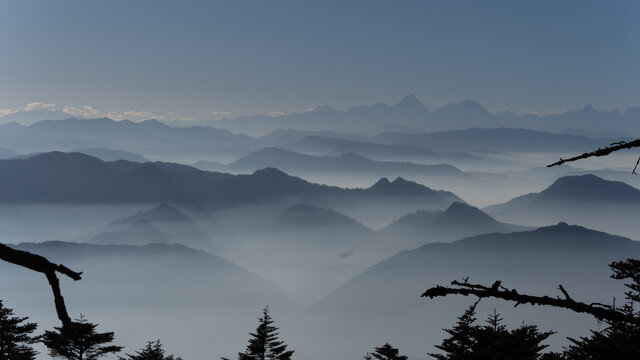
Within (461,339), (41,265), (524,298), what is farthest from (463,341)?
(41,265)

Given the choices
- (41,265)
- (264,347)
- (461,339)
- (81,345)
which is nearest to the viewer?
(41,265)

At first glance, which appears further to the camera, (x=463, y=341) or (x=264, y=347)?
(x=264, y=347)

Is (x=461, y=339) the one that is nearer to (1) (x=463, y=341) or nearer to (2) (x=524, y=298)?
(1) (x=463, y=341)

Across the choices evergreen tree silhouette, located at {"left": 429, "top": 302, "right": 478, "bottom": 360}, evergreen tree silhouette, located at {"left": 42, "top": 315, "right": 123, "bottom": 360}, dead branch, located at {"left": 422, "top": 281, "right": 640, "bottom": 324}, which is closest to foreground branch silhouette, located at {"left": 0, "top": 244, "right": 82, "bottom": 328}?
dead branch, located at {"left": 422, "top": 281, "right": 640, "bottom": 324}

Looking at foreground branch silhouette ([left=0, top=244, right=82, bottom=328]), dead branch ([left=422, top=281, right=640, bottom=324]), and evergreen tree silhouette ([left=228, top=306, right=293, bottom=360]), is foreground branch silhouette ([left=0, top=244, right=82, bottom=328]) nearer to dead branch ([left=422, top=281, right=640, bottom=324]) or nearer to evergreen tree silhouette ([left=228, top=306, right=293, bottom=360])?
dead branch ([left=422, top=281, right=640, bottom=324])

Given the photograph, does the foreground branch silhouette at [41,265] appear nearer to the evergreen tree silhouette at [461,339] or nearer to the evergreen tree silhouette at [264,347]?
the evergreen tree silhouette at [461,339]

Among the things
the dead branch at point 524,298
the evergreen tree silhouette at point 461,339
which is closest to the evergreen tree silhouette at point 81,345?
the evergreen tree silhouette at point 461,339

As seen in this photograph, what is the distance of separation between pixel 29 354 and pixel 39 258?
25.5 m

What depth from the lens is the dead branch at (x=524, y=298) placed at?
88.4 inches

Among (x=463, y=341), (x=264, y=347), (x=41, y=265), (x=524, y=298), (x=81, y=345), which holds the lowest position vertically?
(x=524, y=298)

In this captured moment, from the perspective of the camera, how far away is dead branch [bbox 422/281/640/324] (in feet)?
7.37

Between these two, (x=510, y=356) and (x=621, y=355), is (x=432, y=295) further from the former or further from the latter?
(x=510, y=356)

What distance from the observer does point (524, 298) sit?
225 cm

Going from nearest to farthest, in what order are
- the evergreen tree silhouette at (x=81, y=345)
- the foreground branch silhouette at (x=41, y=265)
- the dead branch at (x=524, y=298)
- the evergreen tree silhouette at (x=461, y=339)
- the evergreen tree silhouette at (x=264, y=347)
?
the dead branch at (x=524, y=298)
the foreground branch silhouette at (x=41, y=265)
the evergreen tree silhouette at (x=461, y=339)
the evergreen tree silhouette at (x=81, y=345)
the evergreen tree silhouette at (x=264, y=347)
